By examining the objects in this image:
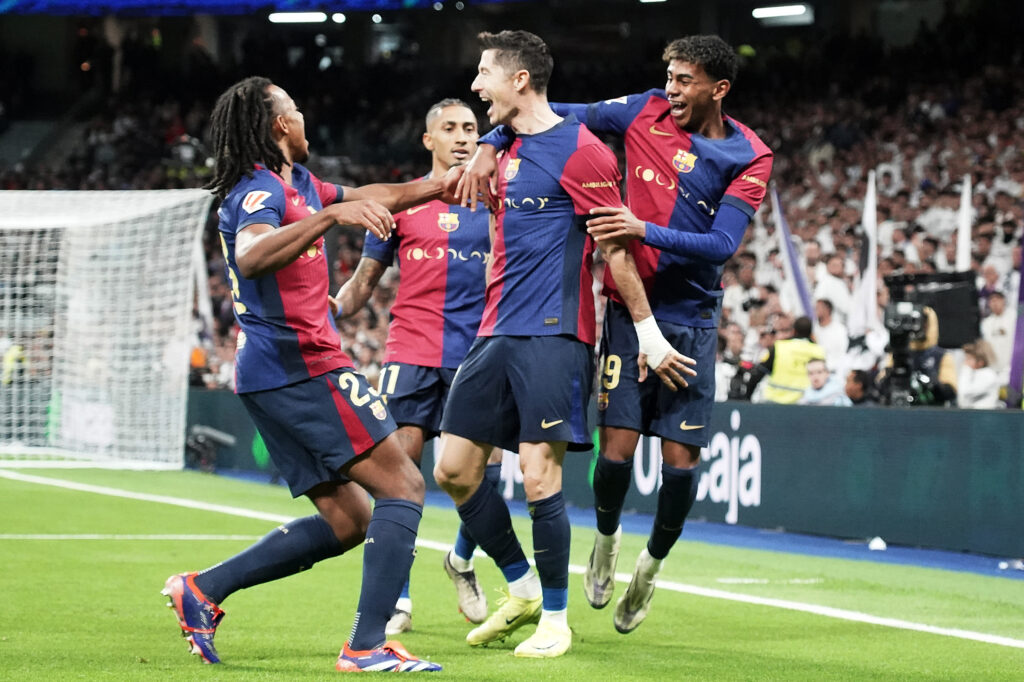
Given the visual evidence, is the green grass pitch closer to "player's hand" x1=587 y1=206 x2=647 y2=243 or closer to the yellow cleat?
the yellow cleat

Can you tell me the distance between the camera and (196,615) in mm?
5305

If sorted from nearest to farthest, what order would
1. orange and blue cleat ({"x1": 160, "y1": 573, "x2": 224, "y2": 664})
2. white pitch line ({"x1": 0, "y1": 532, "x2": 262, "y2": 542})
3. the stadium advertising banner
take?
1. orange and blue cleat ({"x1": 160, "y1": 573, "x2": 224, "y2": 664})
2. the stadium advertising banner
3. white pitch line ({"x1": 0, "y1": 532, "x2": 262, "y2": 542})

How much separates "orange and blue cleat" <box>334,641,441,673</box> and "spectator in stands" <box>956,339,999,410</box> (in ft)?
25.1

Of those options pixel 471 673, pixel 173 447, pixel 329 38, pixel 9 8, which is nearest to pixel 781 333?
pixel 173 447

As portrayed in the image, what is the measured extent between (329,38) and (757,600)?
28.2 meters

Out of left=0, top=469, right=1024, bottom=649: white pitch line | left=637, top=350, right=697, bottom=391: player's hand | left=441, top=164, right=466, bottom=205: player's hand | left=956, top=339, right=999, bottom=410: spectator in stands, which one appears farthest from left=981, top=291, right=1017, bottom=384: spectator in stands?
left=441, top=164, right=466, bottom=205: player's hand

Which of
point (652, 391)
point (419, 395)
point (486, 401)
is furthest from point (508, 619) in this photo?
point (419, 395)

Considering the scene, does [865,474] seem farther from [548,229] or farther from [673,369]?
[548,229]

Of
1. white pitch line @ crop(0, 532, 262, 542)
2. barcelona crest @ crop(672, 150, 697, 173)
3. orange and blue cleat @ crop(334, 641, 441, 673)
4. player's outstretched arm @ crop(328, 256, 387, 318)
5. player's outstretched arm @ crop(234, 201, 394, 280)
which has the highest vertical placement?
barcelona crest @ crop(672, 150, 697, 173)

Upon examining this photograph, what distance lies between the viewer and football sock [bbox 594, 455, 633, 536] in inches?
244

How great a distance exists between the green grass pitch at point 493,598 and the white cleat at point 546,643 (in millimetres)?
86

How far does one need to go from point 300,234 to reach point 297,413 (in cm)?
73

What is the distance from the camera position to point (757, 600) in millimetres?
7801

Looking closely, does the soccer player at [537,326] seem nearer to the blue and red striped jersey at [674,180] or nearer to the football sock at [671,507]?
the blue and red striped jersey at [674,180]
